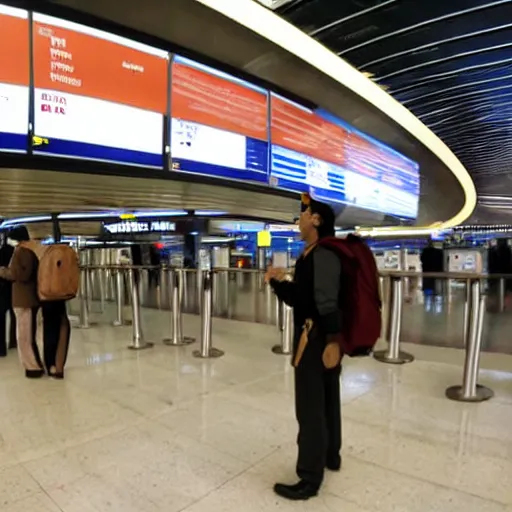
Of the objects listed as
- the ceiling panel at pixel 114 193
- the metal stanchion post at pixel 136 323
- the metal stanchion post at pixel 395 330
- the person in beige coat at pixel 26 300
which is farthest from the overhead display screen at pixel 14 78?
the metal stanchion post at pixel 395 330

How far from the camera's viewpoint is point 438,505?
1.70 m

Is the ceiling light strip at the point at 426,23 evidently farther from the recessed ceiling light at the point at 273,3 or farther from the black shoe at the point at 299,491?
the black shoe at the point at 299,491

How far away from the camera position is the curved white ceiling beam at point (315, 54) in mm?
2973

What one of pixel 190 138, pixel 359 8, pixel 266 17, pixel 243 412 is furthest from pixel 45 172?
pixel 359 8

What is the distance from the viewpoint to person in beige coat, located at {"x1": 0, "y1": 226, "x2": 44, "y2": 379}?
3561 millimetres

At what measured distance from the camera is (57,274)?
3322mm

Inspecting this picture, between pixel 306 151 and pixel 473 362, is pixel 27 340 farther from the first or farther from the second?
pixel 473 362

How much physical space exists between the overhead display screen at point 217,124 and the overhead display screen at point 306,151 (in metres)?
0.22

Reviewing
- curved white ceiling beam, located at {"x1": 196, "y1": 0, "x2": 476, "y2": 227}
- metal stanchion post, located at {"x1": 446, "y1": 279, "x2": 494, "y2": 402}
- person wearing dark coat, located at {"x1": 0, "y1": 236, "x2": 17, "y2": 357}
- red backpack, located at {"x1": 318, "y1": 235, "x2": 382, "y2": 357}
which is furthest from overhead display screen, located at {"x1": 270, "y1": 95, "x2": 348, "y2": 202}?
person wearing dark coat, located at {"x1": 0, "y1": 236, "x2": 17, "y2": 357}

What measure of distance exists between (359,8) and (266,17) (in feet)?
2.22

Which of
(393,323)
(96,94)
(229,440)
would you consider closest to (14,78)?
(96,94)

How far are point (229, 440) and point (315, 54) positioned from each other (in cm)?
307

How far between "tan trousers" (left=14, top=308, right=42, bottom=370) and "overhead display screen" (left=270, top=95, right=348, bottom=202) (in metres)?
2.63

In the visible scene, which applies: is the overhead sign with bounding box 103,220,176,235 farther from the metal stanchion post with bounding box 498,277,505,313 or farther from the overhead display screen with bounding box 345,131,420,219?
the metal stanchion post with bounding box 498,277,505,313
